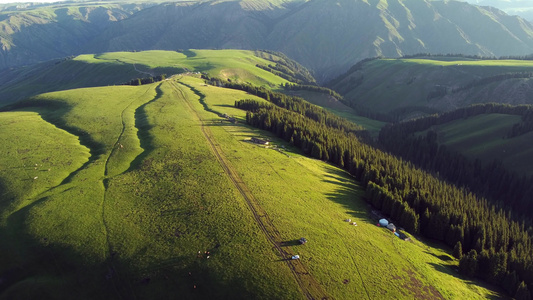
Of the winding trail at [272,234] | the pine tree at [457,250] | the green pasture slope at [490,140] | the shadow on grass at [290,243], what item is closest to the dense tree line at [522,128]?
the green pasture slope at [490,140]

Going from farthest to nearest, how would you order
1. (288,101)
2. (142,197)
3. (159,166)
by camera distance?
1. (288,101)
2. (159,166)
3. (142,197)

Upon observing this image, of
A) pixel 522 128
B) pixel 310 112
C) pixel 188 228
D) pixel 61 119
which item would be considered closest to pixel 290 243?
pixel 188 228

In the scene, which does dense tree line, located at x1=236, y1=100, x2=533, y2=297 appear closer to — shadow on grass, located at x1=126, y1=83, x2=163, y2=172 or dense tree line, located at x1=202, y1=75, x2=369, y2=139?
shadow on grass, located at x1=126, y1=83, x2=163, y2=172

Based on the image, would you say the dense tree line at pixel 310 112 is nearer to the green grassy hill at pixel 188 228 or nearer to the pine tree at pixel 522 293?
the green grassy hill at pixel 188 228

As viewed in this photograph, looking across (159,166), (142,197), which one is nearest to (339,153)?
(159,166)

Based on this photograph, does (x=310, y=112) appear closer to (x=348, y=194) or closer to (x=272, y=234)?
(x=348, y=194)

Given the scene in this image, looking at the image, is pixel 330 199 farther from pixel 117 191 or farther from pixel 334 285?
pixel 117 191
